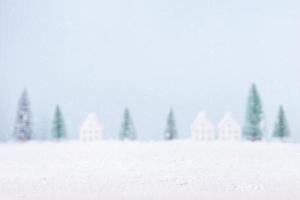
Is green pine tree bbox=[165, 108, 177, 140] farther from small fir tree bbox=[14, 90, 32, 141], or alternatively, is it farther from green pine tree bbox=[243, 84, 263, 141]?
small fir tree bbox=[14, 90, 32, 141]

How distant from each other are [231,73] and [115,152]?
177 centimetres

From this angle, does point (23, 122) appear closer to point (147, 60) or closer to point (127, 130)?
point (127, 130)

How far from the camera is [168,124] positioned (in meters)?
6.66

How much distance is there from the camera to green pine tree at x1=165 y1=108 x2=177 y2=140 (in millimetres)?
6625

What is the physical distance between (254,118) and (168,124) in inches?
42.5

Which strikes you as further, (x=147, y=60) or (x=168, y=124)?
(x=147, y=60)

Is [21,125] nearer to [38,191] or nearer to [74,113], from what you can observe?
[74,113]

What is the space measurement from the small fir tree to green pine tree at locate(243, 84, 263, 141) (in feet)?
9.06

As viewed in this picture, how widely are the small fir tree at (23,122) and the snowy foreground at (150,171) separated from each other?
0.15 meters

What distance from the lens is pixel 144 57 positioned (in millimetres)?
6844

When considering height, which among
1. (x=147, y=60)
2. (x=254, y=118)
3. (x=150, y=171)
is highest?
(x=147, y=60)

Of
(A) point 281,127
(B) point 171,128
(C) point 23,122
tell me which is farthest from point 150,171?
(C) point 23,122

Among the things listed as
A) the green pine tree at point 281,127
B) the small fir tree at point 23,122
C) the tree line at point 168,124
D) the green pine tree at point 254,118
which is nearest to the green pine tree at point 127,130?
the tree line at point 168,124

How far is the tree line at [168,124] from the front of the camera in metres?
6.45
